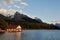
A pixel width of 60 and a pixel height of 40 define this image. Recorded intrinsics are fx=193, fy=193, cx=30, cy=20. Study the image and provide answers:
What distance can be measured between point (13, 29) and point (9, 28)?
4.48 metres

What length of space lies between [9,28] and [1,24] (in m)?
8.11

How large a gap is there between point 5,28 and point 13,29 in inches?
280

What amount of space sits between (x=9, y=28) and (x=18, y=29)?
7.25 metres

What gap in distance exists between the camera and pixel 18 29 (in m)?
155

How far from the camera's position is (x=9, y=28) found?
15450cm

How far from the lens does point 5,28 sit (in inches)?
6289

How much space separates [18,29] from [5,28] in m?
12.0

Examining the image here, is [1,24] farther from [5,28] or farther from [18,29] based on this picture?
[18,29]

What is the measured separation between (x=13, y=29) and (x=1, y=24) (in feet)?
34.8

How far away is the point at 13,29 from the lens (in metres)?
158

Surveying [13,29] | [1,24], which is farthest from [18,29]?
[1,24]

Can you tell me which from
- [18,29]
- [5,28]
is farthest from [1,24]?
[18,29]

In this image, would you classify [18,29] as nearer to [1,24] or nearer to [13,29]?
[13,29]
